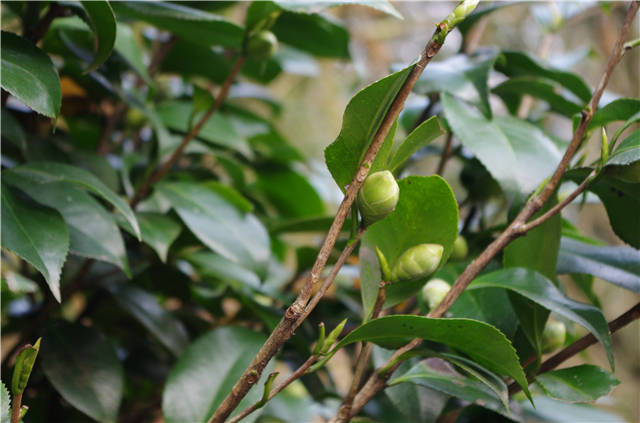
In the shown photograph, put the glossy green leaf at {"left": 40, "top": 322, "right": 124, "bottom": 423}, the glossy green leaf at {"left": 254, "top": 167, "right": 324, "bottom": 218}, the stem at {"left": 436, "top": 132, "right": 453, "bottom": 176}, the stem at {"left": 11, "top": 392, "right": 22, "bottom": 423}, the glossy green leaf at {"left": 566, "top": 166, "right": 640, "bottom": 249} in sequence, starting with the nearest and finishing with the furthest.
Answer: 1. the stem at {"left": 11, "top": 392, "right": 22, "bottom": 423}
2. the glossy green leaf at {"left": 566, "top": 166, "right": 640, "bottom": 249}
3. the glossy green leaf at {"left": 40, "top": 322, "right": 124, "bottom": 423}
4. the stem at {"left": 436, "top": 132, "right": 453, "bottom": 176}
5. the glossy green leaf at {"left": 254, "top": 167, "right": 324, "bottom": 218}

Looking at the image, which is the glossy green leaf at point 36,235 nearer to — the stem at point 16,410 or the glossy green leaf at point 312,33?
the stem at point 16,410

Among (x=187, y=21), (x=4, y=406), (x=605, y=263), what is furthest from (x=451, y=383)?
(x=187, y=21)

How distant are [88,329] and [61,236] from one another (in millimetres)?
203

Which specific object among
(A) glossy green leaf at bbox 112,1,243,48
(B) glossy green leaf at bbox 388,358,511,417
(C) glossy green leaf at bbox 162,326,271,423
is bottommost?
(C) glossy green leaf at bbox 162,326,271,423

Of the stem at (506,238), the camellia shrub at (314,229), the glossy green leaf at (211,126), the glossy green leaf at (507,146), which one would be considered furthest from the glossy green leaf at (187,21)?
the stem at (506,238)

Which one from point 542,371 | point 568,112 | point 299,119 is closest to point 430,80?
point 568,112

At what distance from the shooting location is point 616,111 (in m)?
0.44

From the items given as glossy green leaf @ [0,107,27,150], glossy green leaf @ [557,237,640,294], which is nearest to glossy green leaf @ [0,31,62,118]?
glossy green leaf @ [0,107,27,150]

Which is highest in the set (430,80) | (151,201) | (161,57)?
(430,80)

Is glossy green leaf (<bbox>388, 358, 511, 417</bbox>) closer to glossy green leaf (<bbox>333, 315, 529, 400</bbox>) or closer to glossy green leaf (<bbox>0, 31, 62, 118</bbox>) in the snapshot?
glossy green leaf (<bbox>333, 315, 529, 400</bbox>)

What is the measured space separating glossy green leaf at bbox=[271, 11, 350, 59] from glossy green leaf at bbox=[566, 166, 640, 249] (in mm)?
401

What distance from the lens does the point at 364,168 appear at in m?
0.32

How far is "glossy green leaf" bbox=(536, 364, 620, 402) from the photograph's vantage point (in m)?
0.38

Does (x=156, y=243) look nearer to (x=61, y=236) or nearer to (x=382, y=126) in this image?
(x=61, y=236)
